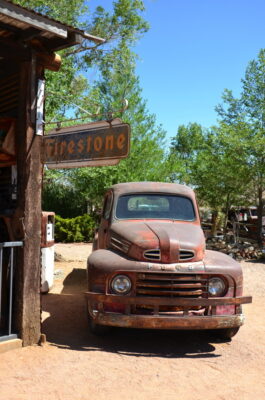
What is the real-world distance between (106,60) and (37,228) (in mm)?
10572

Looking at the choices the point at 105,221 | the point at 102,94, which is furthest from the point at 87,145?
the point at 102,94

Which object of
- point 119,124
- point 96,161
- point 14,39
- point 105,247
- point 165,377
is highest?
point 14,39

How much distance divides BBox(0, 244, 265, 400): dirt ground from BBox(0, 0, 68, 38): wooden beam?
3525 millimetres

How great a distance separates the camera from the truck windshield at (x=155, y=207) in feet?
19.7

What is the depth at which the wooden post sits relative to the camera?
184 inches

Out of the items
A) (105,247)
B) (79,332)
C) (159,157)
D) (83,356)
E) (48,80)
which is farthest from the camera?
(159,157)

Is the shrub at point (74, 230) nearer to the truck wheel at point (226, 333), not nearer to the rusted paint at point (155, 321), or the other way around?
the truck wheel at point (226, 333)

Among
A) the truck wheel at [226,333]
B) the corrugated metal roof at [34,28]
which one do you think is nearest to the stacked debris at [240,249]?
the truck wheel at [226,333]

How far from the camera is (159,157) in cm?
2189

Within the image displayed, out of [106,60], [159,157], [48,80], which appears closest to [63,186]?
[159,157]

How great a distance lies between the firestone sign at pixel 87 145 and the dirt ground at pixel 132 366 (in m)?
2.19

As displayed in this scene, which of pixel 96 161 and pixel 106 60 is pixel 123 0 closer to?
pixel 106 60

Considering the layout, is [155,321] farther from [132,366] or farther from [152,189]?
[152,189]

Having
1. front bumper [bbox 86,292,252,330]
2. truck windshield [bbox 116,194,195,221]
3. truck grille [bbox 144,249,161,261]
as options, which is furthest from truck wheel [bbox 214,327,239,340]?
truck windshield [bbox 116,194,195,221]
